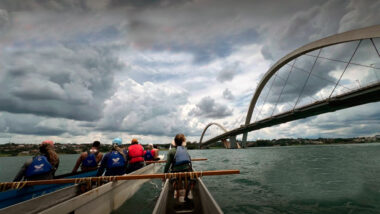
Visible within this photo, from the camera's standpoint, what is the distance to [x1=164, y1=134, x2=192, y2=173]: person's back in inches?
198

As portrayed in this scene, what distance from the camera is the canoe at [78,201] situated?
10.9 ft

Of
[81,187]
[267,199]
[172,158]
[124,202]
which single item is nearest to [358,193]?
[267,199]

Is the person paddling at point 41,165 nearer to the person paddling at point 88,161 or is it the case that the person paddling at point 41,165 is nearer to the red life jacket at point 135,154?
the person paddling at point 88,161

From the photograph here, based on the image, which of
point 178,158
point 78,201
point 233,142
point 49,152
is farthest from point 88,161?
point 233,142

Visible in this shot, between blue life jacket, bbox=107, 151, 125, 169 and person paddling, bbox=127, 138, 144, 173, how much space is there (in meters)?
2.73

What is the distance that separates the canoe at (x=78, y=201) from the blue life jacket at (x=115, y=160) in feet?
2.19

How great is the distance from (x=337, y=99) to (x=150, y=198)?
31.1m

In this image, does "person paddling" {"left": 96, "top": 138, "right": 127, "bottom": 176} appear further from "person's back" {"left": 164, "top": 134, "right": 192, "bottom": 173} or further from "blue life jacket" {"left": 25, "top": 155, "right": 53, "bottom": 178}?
"person's back" {"left": 164, "top": 134, "right": 192, "bottom": 173}

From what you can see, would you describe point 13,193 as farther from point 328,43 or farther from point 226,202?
point 328,43

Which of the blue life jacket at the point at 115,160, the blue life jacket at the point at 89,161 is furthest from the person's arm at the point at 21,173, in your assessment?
the blue life jacket at the point at 89,161

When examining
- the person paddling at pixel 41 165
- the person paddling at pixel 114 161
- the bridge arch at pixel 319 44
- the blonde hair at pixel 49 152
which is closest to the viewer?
the person paddling at pixel 41 165

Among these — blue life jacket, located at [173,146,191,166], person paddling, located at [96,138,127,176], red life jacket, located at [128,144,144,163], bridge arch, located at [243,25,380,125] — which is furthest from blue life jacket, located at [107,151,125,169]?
bridge arch, located at [243,25,380,125]

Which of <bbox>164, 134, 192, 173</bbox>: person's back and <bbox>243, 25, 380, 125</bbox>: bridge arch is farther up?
<bbox>243, 25, 380, 125</bbox>: bridge arch

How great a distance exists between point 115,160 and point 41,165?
217 centimetres
